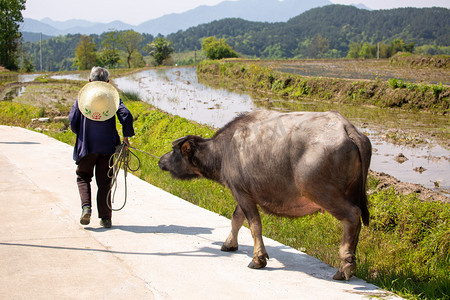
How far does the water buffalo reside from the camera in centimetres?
398

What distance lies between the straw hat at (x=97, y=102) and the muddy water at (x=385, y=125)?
5715mm

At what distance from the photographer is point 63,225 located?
5430mm

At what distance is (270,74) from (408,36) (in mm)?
96797

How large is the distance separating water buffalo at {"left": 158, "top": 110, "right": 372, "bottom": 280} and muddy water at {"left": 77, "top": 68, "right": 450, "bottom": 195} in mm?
4807

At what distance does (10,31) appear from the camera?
5462cm

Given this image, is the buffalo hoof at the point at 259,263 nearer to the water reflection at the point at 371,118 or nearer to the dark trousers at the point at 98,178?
the dark trousers at the point at 98,178

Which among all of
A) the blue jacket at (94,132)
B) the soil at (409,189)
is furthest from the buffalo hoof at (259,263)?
the soil at (409,189)

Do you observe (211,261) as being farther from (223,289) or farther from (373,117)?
(373,117)

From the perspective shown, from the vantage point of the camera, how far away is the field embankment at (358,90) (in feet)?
55.2

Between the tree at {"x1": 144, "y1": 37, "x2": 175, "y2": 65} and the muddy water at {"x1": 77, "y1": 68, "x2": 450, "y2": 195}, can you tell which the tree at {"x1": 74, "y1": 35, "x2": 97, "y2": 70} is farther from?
the muddy water at {"x1": 77, "y1": 68, "x2": 450, "y2": 195}

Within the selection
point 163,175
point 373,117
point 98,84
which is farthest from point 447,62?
point 98,84

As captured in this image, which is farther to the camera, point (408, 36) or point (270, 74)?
point (408, 36)

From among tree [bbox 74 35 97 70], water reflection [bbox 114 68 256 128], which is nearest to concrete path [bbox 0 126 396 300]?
water reflection [bbox 114 68 256 128]

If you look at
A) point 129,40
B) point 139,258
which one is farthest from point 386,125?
point 129,40
